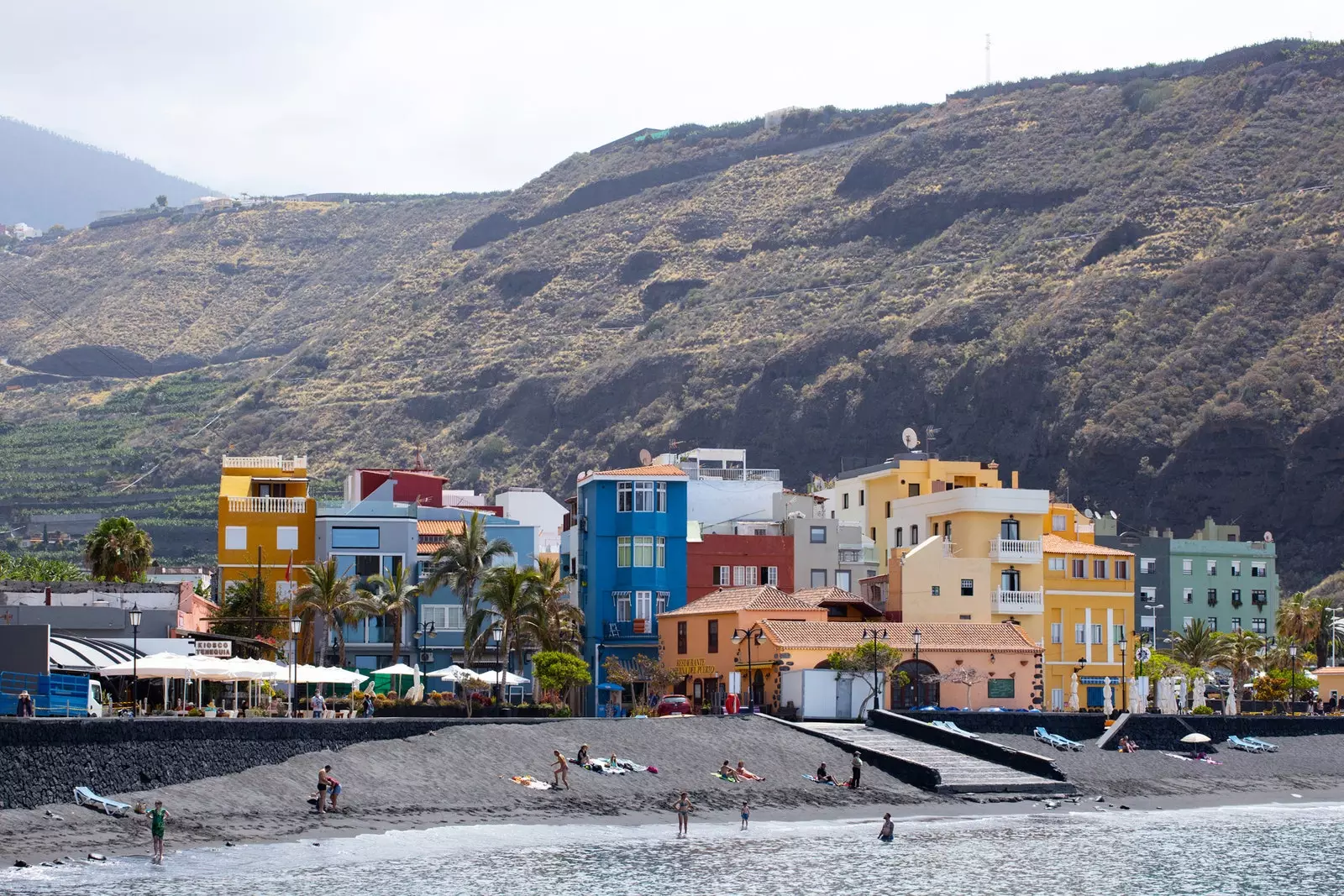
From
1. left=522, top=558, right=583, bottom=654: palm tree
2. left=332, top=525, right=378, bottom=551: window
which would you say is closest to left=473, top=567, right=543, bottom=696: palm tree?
left=522, top=558, right=583, bottom=654: palm tree

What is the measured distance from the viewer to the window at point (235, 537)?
8725cm

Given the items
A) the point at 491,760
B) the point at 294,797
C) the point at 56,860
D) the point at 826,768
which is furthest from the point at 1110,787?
the point at 56,860

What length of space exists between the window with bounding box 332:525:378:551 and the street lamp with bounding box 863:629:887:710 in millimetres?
23093

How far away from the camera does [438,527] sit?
9150 centimetres

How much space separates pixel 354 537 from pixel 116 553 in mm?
11312

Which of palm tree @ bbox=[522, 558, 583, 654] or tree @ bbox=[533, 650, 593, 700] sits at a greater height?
palm tree @ bbox=[522, 558, 583, 654]

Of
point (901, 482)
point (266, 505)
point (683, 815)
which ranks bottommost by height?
point (683, 815)

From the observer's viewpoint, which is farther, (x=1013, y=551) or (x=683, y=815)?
(x=1013, y=551)

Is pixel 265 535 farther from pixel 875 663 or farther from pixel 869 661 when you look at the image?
pixel 875 663

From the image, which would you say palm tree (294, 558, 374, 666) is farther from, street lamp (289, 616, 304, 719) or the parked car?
the parked car

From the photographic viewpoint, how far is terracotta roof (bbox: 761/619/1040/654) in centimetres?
7812

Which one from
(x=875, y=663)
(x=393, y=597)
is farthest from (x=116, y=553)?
(x=875, y=663)

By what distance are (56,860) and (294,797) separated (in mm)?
10704

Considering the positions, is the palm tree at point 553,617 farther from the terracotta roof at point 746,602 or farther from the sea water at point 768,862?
the sea water at point 768,862
